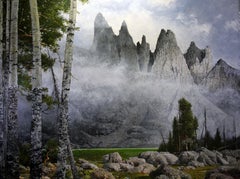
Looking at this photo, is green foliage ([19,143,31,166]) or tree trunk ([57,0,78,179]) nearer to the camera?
tree trunk ([57,0,78,179])

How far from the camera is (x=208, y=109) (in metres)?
11.1

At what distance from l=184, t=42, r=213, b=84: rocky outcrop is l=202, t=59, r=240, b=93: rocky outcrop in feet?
0.51

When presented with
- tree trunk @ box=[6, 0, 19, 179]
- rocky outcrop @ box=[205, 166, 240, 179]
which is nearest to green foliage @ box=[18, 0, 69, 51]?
tree trunk @ box=[6, 0, 19, 179]

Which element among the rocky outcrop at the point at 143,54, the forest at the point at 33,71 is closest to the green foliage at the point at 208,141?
the rocky outcrop at the point at 143,54

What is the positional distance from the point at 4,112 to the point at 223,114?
575 centimetres

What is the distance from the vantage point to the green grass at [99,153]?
11031 millimetres

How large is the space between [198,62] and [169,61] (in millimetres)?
788

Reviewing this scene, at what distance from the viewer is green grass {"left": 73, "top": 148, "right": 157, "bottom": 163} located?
36.2ft

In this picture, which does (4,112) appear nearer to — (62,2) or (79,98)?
(79,98)

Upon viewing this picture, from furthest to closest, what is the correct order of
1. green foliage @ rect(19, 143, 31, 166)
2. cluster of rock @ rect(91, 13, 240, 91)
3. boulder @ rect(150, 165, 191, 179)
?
green foliage @ rect(19, 143, 31, 166), cluster of rock @ rect(91, 13, 240, 91), boulder @ rect(150, 165, 191, 179)

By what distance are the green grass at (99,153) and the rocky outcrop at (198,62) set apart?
2.47 m

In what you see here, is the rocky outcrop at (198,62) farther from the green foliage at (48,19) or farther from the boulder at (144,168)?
the green foliage at (48,19)

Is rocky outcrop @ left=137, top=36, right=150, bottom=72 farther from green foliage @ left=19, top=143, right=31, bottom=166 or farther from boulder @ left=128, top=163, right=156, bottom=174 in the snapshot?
green foliage @ left=19, top=143, right=31, bottom=166

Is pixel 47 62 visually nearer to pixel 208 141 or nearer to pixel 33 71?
pixel 33 71
